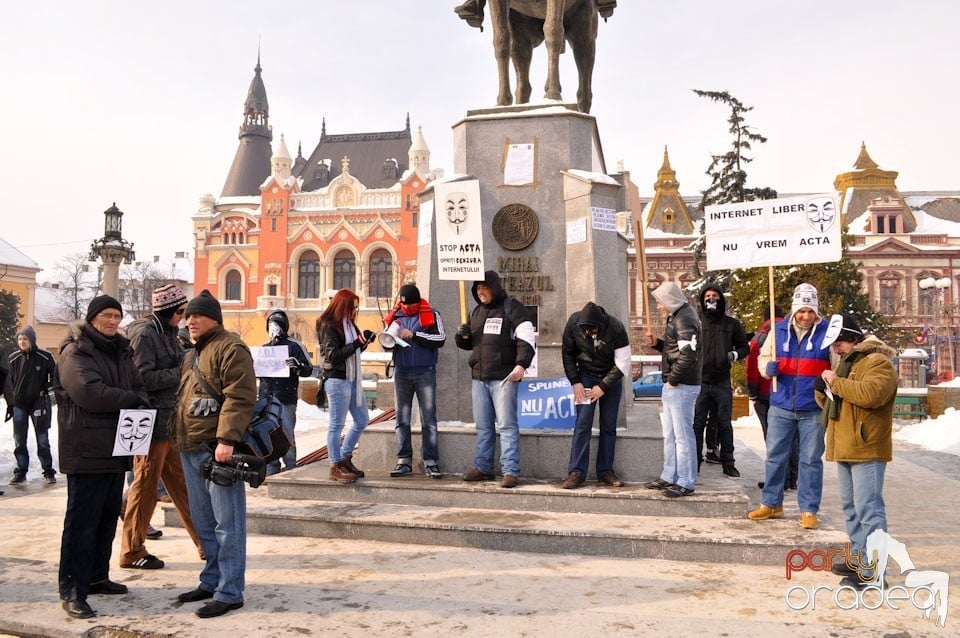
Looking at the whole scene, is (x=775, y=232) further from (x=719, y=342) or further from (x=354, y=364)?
(x=354, y=364)

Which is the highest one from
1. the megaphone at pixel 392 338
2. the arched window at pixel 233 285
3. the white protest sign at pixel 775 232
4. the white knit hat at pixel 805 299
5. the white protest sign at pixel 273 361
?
the arched window at pixel 233 285

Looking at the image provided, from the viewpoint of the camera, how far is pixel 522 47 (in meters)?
8.89

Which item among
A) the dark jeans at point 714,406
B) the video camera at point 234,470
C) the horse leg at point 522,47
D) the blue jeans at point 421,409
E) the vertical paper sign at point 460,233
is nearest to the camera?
the video camera at point 234,470

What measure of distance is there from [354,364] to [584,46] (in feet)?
17.1

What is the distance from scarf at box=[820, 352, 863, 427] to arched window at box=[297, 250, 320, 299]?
189 ft

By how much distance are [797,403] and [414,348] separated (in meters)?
3.16

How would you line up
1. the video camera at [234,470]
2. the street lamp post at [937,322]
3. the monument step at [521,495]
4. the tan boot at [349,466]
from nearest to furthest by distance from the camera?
the video camera at [234,470] → the monument step at [521,495] → the tan boot at [349,466] → the street lamp post at [937,322]

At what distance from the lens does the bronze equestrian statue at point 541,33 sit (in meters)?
8.06

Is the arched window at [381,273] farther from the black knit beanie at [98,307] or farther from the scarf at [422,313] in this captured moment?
the black knit beanie at [98,307]

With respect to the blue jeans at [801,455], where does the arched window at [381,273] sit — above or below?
above

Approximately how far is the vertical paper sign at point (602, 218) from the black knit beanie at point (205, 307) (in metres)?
4.08

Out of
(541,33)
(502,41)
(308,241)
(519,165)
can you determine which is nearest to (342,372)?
(519,165)

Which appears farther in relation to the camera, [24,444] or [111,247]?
[111,247]

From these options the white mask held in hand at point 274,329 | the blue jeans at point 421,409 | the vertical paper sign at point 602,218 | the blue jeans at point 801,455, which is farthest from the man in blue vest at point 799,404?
the white mask held in hand at point 274,329
